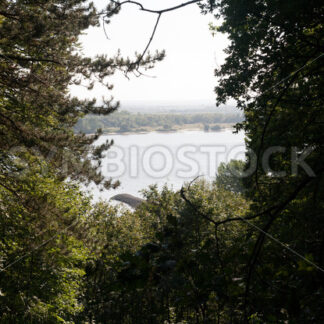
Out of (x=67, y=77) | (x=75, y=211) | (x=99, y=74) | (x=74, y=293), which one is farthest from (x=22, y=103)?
(x=74, y=293)

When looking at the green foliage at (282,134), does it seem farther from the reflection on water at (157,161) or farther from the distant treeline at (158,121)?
the distant treeline at (158,121)

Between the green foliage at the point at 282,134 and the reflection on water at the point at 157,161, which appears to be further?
the reflection on water at the point at 157,161

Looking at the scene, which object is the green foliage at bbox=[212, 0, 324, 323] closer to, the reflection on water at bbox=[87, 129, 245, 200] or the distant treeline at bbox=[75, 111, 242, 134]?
the reflection on water at bbox=[87, 129, 245, 200]

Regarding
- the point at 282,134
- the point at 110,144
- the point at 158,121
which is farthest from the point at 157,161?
the point at 282,134

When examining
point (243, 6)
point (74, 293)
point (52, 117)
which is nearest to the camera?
point (243, 6)

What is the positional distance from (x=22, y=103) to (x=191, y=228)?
752 cm

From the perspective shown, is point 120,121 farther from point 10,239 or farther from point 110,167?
point 10,239

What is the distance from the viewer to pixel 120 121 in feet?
269

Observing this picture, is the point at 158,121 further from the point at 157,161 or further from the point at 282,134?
the point at 282,134

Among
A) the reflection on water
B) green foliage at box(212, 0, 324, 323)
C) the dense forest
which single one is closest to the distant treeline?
the reflection on water

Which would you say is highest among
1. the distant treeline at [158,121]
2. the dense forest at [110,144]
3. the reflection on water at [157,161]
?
the distant treeline at [158,121]

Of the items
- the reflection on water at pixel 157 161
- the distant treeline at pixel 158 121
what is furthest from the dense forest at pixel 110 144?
the distant treeline at pixel 158 121

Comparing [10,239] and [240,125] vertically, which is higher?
[240,125]

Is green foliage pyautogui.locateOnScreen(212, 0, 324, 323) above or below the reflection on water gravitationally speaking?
above
